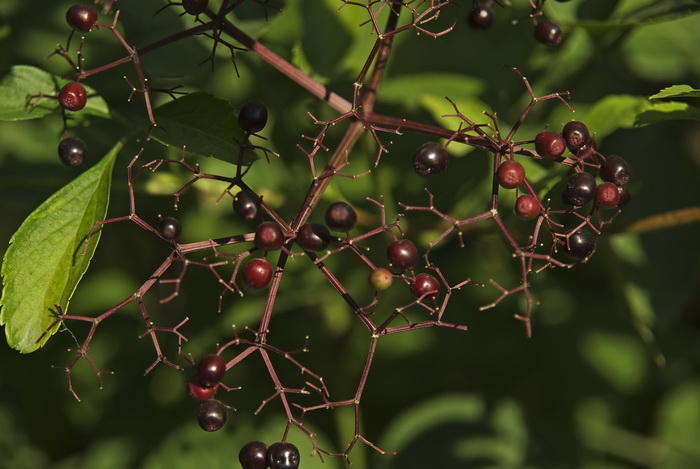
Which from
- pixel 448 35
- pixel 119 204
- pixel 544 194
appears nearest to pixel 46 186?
pixel 119 204

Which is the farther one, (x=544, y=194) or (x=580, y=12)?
(x=580, y=12)

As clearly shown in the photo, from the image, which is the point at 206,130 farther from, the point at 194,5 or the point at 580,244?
the point at 580,244

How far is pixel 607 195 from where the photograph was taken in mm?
1456

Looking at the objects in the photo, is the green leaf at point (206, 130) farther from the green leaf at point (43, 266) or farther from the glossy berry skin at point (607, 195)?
the glossy berry skin at point (607, 195)

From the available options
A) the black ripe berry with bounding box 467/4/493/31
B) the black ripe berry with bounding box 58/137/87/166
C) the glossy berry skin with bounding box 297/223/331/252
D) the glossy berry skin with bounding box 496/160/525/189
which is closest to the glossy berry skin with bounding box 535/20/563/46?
the black ripe berry with bounding box 467/4/493/31

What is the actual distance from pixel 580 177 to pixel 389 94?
2.87 feet

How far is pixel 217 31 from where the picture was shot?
5.13ft

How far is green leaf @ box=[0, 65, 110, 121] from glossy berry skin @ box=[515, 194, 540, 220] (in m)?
0.93

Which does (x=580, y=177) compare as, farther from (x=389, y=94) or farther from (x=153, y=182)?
(x=153, y=182)

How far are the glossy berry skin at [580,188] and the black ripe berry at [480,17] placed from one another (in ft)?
1.67

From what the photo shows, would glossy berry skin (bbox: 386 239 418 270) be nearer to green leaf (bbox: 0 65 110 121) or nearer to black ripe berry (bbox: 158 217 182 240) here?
black ripe berry (bbox: 158 217 182 240)

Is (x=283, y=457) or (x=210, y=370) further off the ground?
(x=210, y=370)

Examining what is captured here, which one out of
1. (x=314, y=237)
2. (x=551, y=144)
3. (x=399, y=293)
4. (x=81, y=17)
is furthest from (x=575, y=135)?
(x=399, y=293)

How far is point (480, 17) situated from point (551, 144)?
487 millimetres
